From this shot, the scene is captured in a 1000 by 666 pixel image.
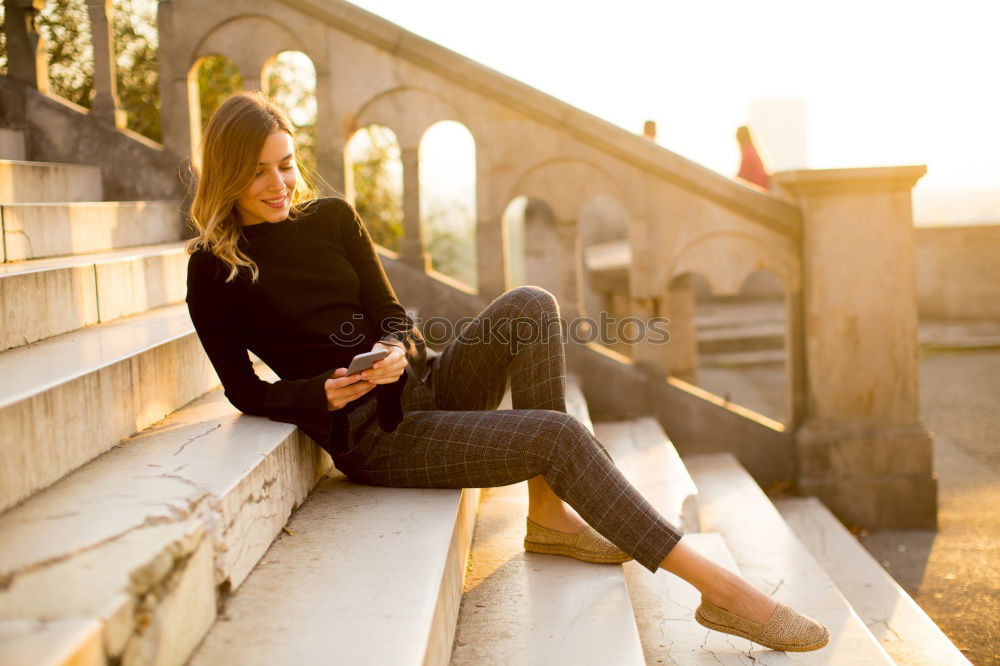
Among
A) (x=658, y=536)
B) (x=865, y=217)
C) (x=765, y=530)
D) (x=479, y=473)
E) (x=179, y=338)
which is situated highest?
(x=865, y=217)

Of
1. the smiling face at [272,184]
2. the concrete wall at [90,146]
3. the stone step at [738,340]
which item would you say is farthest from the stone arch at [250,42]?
the stone step at [738,340]

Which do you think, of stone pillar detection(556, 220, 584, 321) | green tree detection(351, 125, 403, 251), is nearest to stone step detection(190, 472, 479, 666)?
stone pillar detection(556, 220, 584, 321)

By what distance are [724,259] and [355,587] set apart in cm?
325

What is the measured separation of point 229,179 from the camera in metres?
2.40

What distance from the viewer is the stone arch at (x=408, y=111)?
457cm

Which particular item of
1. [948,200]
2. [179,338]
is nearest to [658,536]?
[179,338]

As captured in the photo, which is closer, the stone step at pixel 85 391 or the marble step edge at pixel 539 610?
the stone step at pixel 85 391

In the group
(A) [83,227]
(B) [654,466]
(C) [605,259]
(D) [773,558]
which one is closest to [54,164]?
(A) [83,227]

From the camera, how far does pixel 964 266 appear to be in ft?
33.3

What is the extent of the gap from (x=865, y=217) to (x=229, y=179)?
10.3 feet

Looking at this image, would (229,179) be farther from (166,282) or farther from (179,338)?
(166,282)

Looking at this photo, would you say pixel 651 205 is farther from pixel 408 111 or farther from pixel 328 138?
pixel 328 138

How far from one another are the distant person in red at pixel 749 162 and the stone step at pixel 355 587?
5.76 m

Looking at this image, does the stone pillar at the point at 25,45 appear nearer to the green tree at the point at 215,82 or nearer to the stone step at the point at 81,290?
the green tree at the point at 215,82
